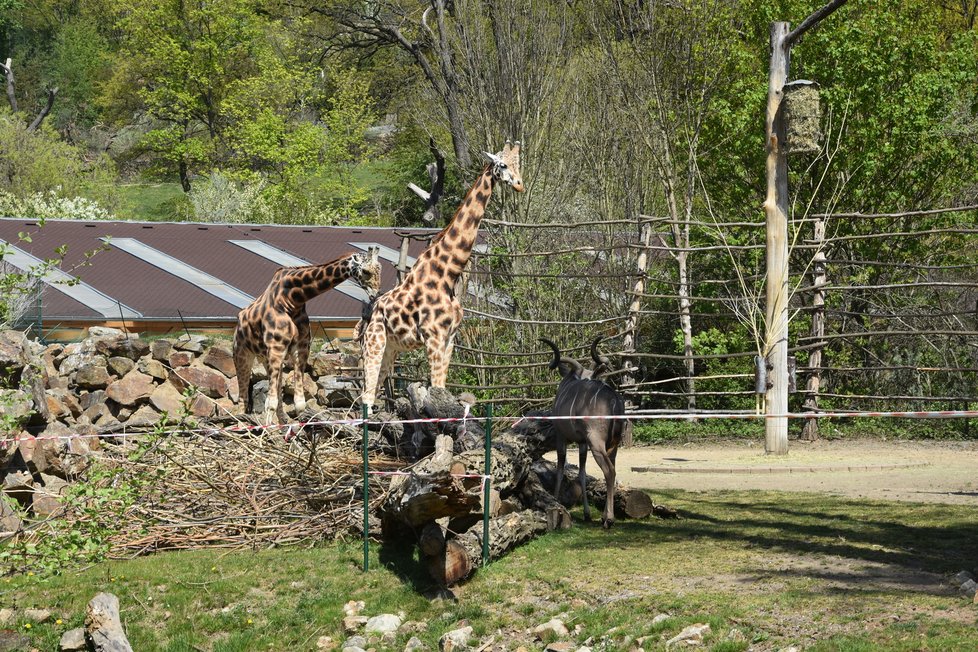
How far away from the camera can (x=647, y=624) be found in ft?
23.5

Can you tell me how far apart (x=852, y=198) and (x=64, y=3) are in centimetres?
5655

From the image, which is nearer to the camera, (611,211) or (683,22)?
(683,22)

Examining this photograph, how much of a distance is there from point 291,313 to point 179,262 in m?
10.6

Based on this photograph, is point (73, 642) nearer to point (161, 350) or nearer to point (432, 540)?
point (432, 540)

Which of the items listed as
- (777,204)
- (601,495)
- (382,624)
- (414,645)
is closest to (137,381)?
(601,495)

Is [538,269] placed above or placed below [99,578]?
above

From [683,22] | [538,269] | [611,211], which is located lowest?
[538,269]

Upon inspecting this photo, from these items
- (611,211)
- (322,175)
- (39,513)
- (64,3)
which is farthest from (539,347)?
(64,3)

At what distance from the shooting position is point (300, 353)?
1150 centimetres

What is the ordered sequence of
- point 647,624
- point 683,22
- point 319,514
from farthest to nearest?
point 683,22 < point 319,514 < point 647,624

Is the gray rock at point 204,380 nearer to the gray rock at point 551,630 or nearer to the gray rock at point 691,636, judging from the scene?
the gray rock at point 551,630

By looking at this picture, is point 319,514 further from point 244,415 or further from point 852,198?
point 852,198

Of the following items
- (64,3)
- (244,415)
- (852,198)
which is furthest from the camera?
(64,3)

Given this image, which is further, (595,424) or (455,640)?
(595,424)
